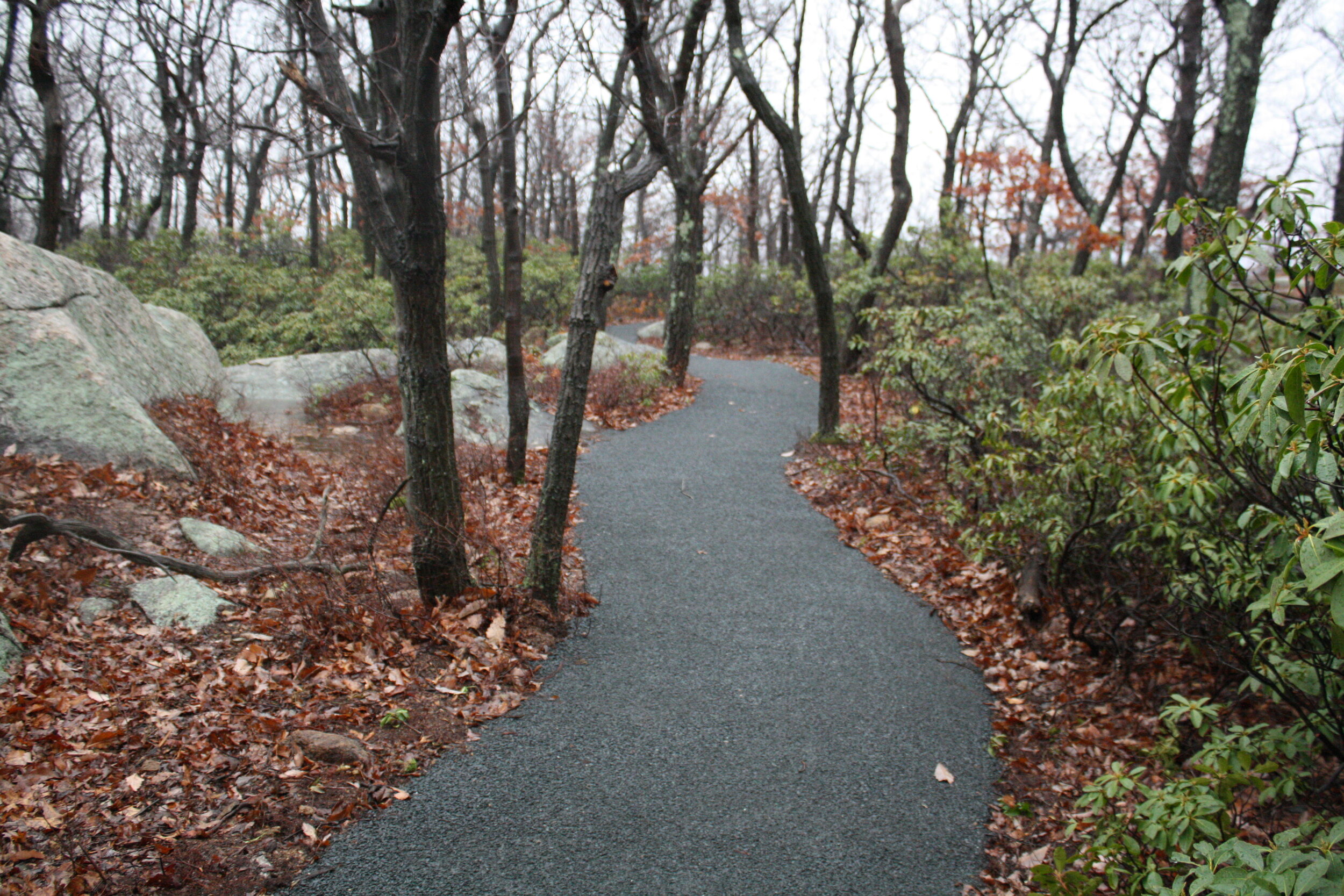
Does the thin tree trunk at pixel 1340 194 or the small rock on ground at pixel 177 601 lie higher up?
the thin tree trunk at pixel 1340 194

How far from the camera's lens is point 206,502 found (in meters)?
5.68

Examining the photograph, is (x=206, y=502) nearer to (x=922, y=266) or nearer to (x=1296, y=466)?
(x=1296, y=466)

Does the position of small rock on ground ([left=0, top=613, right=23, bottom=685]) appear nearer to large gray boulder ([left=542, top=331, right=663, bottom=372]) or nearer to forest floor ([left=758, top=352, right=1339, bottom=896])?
forest floor ([left=758, top=352, right=1339, bottom=896])

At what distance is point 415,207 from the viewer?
3902 millimetres

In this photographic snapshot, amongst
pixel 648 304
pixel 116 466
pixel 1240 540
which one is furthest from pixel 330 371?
pixel 648 304

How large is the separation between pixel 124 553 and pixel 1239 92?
9306 mm

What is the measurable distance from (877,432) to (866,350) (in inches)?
187

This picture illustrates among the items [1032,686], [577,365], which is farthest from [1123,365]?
[577,365]

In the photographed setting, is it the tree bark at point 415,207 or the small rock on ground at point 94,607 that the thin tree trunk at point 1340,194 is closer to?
the tree bark at point 415,207

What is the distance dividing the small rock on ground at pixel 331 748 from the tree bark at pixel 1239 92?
7.85 meters

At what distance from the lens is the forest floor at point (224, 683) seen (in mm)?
2635

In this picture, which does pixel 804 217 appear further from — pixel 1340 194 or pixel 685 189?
pixel 1340 194

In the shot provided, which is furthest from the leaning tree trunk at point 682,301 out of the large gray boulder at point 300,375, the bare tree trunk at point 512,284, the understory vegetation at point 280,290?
the bare tree trunk at point 512,284

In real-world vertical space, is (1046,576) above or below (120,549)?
below
